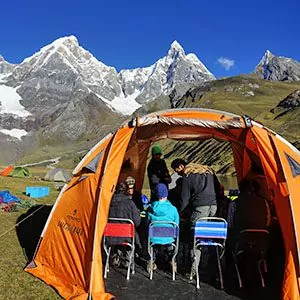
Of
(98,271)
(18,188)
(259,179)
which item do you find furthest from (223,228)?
(18,188)

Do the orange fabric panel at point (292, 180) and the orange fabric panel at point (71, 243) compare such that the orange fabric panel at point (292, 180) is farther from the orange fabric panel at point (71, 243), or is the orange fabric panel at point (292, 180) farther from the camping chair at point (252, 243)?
the orange fabric panel at point (71, 243)

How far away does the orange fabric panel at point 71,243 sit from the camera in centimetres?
884

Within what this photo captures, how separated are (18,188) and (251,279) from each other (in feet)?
67.7

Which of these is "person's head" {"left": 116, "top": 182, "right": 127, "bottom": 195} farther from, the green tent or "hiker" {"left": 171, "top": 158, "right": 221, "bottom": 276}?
the green tent

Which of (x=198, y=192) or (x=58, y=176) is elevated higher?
(x=58, y=176)

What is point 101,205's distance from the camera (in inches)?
356

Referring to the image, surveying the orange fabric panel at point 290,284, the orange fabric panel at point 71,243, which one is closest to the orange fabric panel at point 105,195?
the orange fabric panel at point 71,243

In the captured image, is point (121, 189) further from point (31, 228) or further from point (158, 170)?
point (31, 228)

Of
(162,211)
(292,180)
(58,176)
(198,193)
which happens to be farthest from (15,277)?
(58,176)

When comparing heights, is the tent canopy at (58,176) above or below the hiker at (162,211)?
above

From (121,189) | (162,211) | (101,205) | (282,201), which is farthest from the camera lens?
(121,189)

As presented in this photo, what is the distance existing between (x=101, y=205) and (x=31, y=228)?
6.79 metres

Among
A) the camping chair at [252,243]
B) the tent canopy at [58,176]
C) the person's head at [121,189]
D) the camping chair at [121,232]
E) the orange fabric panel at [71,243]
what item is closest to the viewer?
the orange fabric panel at [71,243]

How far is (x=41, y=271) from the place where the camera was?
32.3ft
